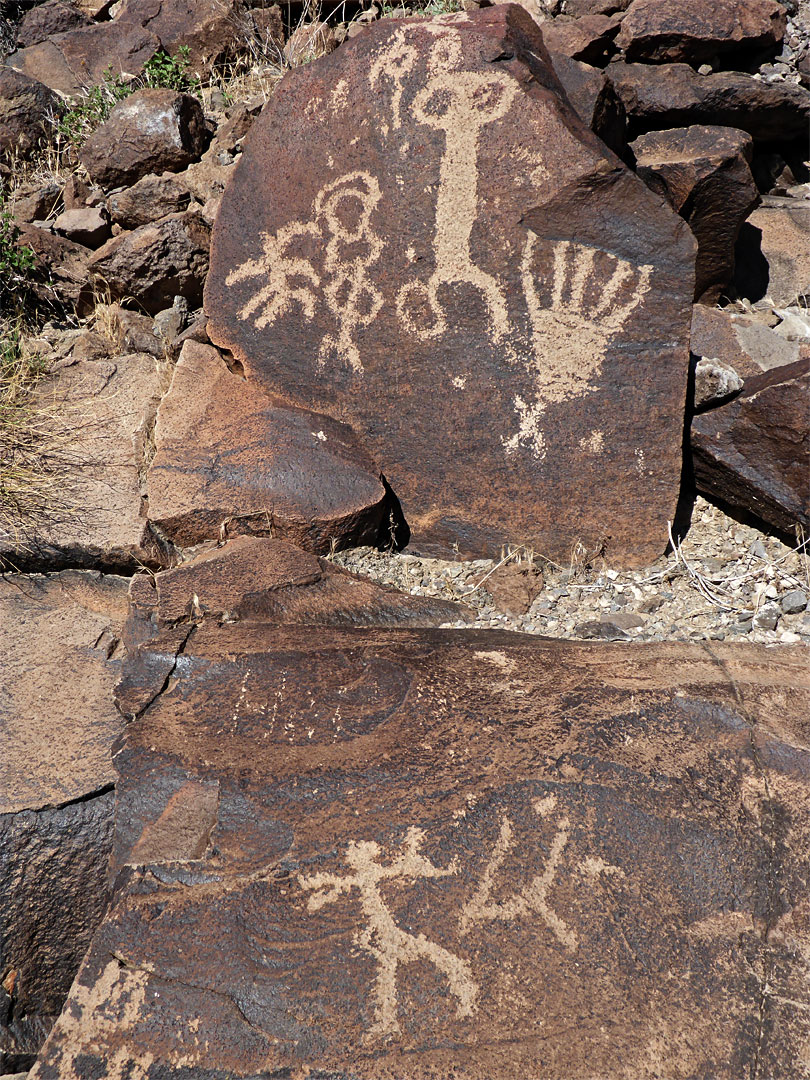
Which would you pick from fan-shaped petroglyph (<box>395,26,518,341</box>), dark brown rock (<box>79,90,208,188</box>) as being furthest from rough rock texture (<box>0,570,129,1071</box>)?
dark brown rock (<box>79,90,208,188</box>)

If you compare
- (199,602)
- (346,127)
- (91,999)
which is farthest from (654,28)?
(91,999)

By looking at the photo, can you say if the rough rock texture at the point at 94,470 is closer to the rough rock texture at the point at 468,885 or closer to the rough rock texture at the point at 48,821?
the rough rock texture at the point at 48,821

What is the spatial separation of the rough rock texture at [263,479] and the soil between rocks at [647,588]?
134mm

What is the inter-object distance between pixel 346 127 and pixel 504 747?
1.78m

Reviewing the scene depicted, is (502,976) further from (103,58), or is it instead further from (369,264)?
(103,58)

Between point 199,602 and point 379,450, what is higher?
point 199,602

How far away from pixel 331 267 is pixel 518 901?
182cm

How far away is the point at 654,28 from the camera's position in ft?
11.4

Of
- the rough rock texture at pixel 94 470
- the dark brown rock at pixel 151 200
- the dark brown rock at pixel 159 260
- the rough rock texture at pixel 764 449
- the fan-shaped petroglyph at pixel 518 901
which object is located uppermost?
the dark brown rock at pixel 151 200

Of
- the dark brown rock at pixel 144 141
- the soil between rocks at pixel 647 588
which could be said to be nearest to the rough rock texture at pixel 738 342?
the soil between rocks at pixel 647 588

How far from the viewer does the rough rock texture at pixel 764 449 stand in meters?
2.27

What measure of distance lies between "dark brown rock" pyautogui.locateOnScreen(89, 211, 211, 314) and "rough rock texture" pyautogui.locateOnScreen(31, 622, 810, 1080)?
7.73ft

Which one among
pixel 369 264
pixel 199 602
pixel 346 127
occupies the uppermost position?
pixel 346 127

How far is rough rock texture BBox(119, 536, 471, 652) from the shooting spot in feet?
6.31
